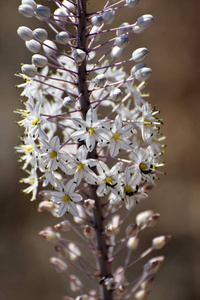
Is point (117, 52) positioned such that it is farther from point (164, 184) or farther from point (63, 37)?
point (164, 184)

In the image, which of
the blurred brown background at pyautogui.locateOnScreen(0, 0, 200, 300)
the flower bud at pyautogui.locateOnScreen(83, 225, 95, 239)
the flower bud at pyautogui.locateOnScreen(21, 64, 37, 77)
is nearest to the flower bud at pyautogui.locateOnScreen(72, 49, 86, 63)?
the flower bud at pyautogui.locateOnScreen(21, 64, 37, 77)

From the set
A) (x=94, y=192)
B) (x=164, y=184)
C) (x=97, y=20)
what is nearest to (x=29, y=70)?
(x=97, y=20)

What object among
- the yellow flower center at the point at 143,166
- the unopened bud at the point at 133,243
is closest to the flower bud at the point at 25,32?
the yellow flower center at the point at 143,166

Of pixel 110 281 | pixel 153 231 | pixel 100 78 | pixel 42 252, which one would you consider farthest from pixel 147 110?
→ pixel 42 252

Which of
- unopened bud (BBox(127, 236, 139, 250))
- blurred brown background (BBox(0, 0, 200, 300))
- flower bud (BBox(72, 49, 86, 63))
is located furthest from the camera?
blurred brown background (BBox(0, 0, 200, 300))

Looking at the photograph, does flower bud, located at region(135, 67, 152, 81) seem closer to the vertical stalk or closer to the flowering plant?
the flowering plant

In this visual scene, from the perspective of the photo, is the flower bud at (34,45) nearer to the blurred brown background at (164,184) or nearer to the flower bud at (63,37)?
the flower bud at (63,37)
